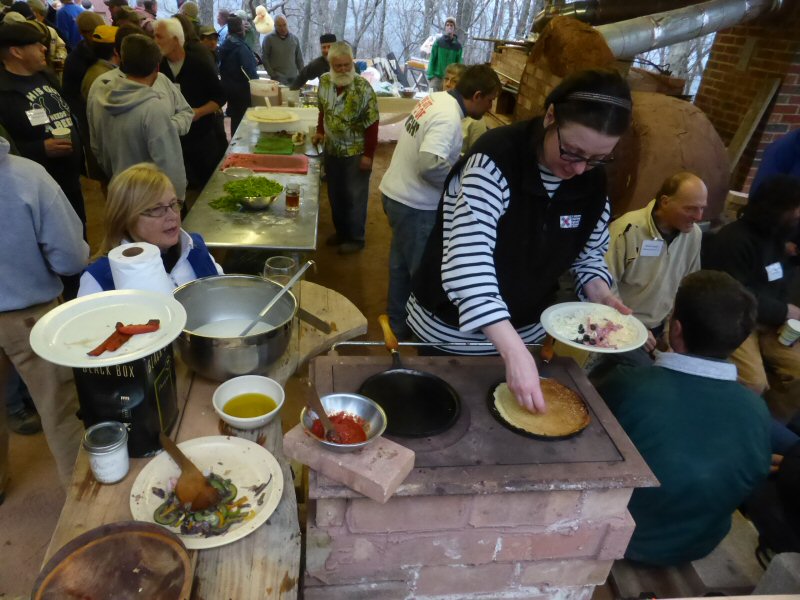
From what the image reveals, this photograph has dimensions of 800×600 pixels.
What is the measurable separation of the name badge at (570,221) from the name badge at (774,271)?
84.6 inches

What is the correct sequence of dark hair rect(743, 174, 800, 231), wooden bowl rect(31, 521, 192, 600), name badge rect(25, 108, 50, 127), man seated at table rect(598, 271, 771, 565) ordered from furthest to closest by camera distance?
1. name badge rect(25, 108, 50, 127)
2. dark hair rect(743, 174, 800, 231)
3. man seated at table rect(598, 271, 771, 565)
4. wooden bowl rect(31, 521, 192, 600)

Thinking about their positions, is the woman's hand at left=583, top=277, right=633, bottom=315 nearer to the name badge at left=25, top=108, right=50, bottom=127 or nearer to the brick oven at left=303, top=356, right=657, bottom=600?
the brick oven at left=303, top=356, right=657, bottom=600

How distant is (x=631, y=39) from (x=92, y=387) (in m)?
5.61

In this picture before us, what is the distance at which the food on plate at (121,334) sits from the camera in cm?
132

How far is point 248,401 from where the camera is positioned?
5.67 feet

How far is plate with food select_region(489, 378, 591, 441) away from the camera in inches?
60.1

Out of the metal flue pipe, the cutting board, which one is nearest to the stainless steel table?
the cutting board

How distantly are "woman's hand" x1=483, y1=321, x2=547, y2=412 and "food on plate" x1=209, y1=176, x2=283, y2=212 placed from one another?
249 centimetres

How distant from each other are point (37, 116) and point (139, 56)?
2.46ft

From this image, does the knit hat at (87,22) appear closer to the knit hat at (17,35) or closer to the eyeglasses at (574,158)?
the knit hat at (17,35)

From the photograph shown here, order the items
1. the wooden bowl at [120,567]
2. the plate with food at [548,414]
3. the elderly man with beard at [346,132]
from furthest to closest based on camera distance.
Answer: the elderly man with beard at [346,132] → the plate with food at [548,414] → the wooden bowl at [120,567]

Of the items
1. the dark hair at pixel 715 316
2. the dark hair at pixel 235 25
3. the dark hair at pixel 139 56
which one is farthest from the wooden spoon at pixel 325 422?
the dark hair at pixel 235 25

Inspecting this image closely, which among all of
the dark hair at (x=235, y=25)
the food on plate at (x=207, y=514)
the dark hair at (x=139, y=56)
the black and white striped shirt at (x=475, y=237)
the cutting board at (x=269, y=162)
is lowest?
the food on plate at (x=207, y=514)

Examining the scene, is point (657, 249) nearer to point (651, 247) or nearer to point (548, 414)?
point (651, 247)
